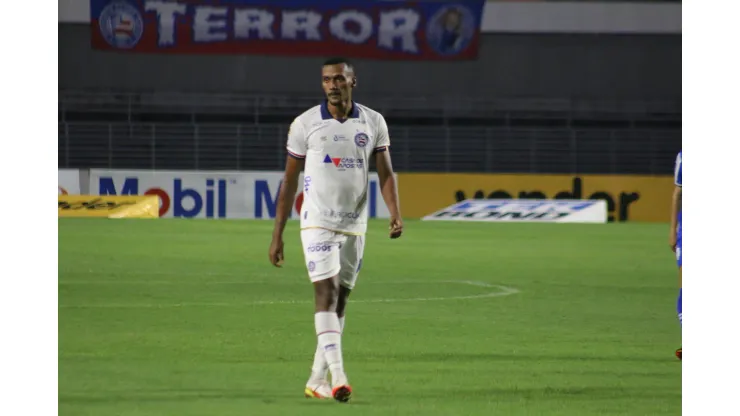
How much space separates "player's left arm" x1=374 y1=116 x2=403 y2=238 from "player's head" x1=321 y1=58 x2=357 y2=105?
33 centimetres

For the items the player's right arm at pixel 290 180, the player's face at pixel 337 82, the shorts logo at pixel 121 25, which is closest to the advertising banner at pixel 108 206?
the shorts logo at pixel 121 25

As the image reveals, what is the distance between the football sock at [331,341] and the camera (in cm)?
738

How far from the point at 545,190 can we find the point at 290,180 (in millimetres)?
26199

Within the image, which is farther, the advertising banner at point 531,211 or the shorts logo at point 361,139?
the advertising banner at point 531,211

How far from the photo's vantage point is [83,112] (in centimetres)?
3791

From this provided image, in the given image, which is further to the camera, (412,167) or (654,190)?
(412,167)

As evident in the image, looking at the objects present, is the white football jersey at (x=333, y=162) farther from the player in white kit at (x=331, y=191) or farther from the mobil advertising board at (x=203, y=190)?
the mobil advertising board at (x=203, y=190)

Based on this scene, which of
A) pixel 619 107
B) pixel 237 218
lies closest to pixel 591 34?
pixel 619 107

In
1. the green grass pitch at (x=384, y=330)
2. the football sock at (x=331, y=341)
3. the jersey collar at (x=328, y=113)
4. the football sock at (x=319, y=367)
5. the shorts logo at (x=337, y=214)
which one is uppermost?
the jersey collar at (x=328, y=113)

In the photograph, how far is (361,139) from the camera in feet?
24.3

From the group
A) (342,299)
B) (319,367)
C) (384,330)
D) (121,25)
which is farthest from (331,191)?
(121,25)

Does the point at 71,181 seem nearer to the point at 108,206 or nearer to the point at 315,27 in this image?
the point at 108,206

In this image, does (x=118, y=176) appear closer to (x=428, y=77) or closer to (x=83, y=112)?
(x=83, y=112)

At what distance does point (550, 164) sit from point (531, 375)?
29.9m
